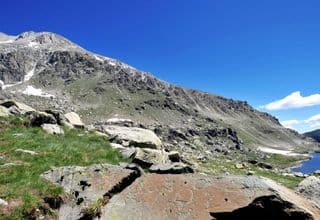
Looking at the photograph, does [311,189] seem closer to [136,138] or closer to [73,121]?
[136,138]

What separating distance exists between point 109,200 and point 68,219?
1856 millimetres

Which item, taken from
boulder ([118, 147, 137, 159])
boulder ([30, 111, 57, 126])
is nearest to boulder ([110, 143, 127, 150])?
boulder ([118, 147, 137, 159])

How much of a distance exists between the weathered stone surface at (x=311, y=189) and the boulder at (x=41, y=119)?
82.5 ft

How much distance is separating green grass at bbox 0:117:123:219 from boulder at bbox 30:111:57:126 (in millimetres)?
693

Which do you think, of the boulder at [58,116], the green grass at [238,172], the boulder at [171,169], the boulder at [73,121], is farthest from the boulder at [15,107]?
the boulder at [171,169]

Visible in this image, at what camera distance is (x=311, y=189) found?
19.1 m

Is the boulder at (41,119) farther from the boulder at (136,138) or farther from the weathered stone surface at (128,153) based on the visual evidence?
the weathered stone surface at (128,153)

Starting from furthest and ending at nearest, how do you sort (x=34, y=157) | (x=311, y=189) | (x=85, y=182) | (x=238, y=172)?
(x=238, y=172) → (x=34, y=157) → (x=85, y=182) → (x=311, y=189)

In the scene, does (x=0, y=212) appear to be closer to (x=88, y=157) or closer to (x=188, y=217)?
(x=188, y=217)

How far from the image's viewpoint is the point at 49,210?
1752cm

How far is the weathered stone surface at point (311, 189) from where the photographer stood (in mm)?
Answer: 18609

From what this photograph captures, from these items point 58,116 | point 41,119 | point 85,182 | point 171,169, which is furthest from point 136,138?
point 85,182

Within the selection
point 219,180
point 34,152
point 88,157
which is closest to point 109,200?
point 219,180

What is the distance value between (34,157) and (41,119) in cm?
1432
